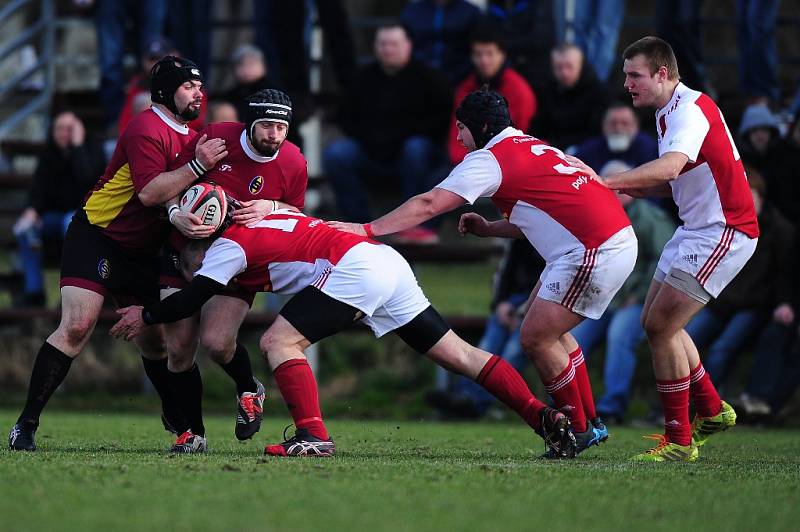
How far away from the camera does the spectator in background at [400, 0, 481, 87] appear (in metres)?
13.8

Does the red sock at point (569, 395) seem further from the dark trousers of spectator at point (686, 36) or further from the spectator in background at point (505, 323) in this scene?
the dark trousers of spectator at point (686, 36)

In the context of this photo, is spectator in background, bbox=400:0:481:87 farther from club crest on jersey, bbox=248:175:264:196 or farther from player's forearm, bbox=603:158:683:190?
player's forearm, bbox=603:158:683:190

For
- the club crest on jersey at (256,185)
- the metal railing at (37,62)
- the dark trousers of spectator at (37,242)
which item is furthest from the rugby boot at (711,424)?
the metal railing at (37,62)

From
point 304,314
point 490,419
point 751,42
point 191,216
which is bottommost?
point 490,419

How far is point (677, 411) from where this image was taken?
7898 millimetres

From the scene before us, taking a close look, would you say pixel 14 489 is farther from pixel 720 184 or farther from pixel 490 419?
pixel 490 419

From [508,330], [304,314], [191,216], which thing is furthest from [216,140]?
[508,330]

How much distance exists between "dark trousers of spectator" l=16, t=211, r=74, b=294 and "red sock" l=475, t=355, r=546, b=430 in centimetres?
717

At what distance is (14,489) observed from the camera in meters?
5.89

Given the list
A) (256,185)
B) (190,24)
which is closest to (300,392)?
(256,185)

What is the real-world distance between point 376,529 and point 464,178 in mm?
A: 2933

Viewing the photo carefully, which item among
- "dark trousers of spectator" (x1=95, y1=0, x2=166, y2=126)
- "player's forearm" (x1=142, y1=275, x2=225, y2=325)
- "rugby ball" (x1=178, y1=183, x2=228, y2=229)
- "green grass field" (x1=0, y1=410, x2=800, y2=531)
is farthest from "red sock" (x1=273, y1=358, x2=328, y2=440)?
"dark trousers of spectator" (x1=95, y1=0, x2=166, y2=126)

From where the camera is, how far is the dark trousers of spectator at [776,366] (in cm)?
1139

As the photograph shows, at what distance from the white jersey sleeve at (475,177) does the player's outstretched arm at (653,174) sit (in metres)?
0.60
